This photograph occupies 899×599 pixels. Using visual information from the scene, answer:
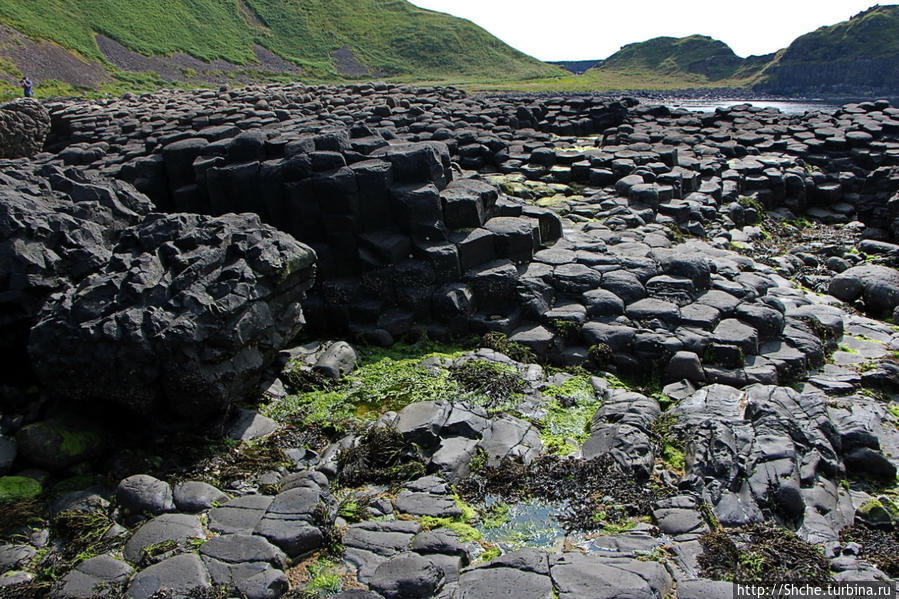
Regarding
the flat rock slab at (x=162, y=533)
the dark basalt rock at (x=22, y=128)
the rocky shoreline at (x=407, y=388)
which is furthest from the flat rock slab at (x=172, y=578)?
the dark basalt rock at (x=22, y=128)

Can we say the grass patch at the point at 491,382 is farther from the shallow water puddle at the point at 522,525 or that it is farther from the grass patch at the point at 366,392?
the shallow water puddle at the point at 522,525

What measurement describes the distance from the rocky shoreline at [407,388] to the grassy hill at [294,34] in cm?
5252

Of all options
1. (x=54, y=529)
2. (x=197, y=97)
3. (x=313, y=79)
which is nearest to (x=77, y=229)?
(x=54, y=529)

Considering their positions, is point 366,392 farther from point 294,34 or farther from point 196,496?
point 294,34

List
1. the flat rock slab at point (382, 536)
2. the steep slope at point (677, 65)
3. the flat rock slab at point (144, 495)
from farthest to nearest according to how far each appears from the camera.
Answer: the steep slope at point (677, 65)
the flat rock slab at point (144, 495)
the flat rock slab at point (382, 536)

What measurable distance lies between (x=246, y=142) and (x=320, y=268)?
8.45 ft

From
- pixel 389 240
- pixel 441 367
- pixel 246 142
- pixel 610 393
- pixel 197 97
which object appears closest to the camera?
pixel 610 393

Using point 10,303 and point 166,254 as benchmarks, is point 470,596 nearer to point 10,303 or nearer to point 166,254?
point 166,254

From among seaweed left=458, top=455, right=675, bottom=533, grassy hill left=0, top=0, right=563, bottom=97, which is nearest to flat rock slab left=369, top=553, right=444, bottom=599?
seaweed left=458, top=455, right=675, bottom=533

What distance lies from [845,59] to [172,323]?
88.6 m

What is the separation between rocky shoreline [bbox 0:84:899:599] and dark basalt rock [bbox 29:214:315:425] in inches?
1.2

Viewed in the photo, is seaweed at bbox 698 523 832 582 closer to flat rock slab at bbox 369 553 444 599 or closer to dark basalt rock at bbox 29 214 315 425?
flat rock slab at bbox 369 553 444 599

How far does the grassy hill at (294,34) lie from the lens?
190 ft

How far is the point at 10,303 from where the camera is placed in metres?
7.30
